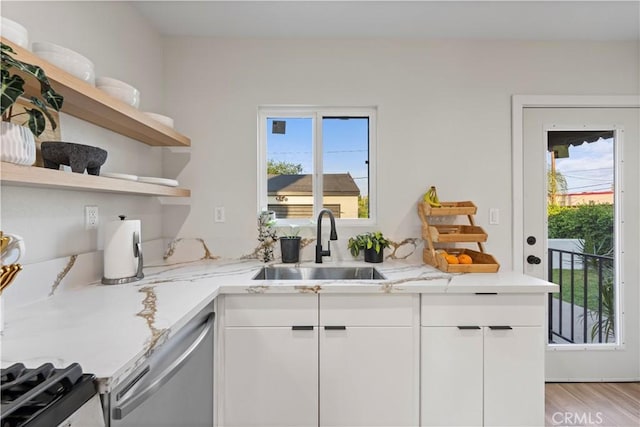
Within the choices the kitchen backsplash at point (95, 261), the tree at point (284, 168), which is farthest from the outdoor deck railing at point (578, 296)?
the tree at point (284, 168)

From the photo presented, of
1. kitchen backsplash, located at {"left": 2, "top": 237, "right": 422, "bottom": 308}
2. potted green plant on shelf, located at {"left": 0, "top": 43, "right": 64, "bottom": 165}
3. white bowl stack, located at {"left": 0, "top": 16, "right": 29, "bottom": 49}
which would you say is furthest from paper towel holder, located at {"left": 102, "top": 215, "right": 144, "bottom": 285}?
white bowl stack, located at {"left": 0, "top": 16, "right": 29, "bottom": 49}

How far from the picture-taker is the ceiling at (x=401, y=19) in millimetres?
1797

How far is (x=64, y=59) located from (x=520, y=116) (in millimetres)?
2511

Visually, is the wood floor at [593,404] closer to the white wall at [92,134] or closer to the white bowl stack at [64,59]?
the white wall at [92,134]

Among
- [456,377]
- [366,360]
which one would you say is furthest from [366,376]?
[456,377]

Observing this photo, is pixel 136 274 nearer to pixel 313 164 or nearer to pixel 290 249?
pixel 290 249

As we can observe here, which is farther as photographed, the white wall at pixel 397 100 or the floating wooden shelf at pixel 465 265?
the white wall at pixel 397 100

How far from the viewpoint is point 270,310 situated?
4.81 feet

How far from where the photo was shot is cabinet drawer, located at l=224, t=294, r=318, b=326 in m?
1.46

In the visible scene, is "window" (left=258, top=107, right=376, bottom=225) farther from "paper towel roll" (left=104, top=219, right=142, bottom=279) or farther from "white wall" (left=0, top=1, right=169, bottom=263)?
"paper towel roll" (left=104, top=219, right=142, bottom=279)

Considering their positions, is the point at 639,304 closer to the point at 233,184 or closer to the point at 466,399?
the point at 466,399

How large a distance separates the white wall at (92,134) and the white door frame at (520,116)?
2.45 meters

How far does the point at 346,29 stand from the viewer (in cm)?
202

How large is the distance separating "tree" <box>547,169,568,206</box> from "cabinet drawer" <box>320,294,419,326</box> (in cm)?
150
